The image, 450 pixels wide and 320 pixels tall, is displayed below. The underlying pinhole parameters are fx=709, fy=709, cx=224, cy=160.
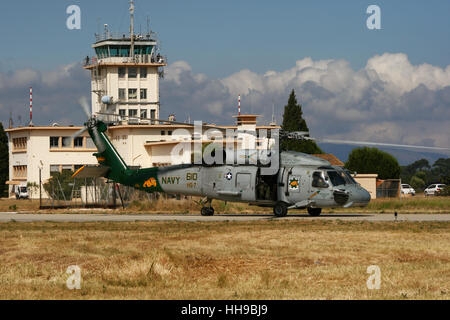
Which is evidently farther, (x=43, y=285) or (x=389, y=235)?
(x=389, y=235)

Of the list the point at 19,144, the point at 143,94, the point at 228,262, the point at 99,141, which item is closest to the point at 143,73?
the point at 143,94

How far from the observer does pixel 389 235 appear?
80.9 ft

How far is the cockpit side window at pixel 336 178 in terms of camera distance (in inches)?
1372

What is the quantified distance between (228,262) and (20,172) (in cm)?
9004

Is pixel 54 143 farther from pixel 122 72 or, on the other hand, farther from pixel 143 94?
pixel 143 94

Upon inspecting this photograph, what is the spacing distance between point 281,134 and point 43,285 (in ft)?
67.7

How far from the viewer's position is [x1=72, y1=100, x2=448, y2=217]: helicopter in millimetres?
34812

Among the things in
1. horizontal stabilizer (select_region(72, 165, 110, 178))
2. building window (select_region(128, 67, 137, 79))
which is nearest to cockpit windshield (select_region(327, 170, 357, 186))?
horizontal stabilizer (select_region(72, 165, 110, 178))

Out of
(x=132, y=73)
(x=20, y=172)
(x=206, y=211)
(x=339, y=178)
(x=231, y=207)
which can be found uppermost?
(x=132, y=73)

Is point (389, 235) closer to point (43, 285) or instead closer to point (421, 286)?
point (421, 286)

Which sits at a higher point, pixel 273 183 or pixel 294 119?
pixel 294 119

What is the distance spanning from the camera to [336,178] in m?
35.0

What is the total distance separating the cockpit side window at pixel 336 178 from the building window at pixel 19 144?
74160 millimetres
